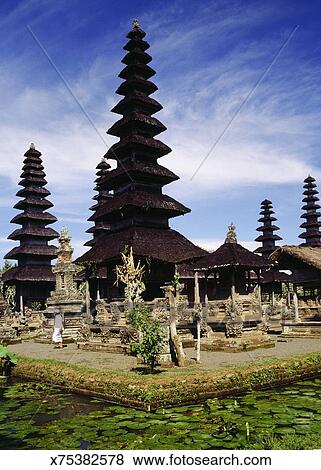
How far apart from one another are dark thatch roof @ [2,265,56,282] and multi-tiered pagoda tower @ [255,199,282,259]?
24789mm

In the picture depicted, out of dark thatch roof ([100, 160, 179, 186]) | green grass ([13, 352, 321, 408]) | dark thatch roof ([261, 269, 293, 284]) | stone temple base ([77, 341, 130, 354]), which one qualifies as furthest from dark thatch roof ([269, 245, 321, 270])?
dark thatch roof ([261, 269, 293, 284])

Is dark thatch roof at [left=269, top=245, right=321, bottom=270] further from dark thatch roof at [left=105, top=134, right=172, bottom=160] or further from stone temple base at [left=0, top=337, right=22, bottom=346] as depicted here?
stone temple base at [left=0, top=337, right=22, bottom=346]

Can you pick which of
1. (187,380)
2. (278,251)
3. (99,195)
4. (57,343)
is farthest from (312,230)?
(187,380)

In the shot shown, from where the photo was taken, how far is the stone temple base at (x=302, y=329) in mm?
22562

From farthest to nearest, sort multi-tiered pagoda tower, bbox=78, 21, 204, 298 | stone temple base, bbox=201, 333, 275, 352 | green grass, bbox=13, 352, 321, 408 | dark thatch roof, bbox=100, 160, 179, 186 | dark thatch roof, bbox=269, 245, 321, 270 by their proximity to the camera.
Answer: dark thatch roof, bbox=100, 160, 179, 186
multi-tiered pagoda tower, bbox=78, 21, 204, 298
dark thatch roof, bbox=269, 245, 321, 270
stone temple base, bbox=201, 333, 275, 352
green grass, bbox=13, 352, 321, 408

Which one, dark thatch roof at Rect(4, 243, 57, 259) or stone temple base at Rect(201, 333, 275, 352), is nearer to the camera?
stone temple base at Rect(201, 333, 275, 352)

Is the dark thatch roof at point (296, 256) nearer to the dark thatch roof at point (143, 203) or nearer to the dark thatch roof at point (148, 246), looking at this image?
the dark thatch roof at point (148, 246)

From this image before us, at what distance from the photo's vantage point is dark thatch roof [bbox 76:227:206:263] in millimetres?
22125

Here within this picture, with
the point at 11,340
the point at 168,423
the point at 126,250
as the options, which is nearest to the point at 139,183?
the point at 126,250

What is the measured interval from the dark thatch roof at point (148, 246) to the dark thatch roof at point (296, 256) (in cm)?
427

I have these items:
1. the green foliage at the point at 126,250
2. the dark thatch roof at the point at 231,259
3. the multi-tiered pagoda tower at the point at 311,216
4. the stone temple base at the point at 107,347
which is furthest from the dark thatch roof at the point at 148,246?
the multi-tiered pagoda tower at the point at 311,216

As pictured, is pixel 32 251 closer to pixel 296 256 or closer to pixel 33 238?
pixel 33 238
